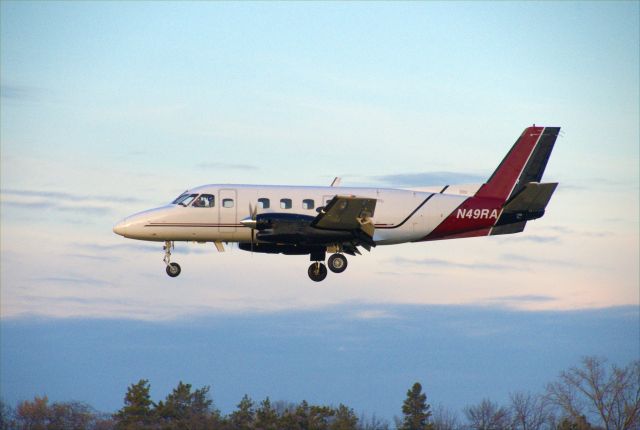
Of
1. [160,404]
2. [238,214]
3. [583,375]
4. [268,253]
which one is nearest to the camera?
[238,214]

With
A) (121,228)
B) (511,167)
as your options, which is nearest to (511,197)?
(511,167)

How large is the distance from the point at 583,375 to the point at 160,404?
23.5 metres

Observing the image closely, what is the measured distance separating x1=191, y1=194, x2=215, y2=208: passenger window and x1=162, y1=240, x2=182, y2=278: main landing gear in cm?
187

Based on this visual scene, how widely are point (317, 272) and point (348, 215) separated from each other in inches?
146

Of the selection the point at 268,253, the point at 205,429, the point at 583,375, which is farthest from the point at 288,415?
the point at 268,253

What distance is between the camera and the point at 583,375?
57.1 m

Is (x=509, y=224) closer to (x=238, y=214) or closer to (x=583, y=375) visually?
(x=238, y=214)

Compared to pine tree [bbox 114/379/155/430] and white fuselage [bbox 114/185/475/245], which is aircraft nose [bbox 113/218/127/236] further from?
pine tree [bbox 114/379/155/430]

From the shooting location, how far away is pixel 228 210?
121ft

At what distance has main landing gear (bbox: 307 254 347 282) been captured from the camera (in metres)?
38.0

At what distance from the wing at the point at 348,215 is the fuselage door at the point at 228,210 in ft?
9.32

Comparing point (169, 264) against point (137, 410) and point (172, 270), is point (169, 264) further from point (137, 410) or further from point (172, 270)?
point (137, 410)

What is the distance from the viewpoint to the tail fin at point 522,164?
3944cm

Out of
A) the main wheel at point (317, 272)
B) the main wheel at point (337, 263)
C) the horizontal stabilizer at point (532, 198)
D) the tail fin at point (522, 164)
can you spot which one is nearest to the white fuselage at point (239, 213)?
the main wheel at point (337, 263)
